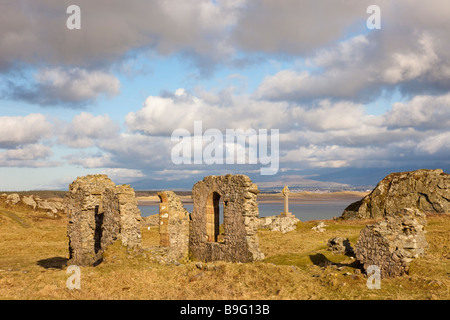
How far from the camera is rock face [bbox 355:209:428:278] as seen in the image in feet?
46.9

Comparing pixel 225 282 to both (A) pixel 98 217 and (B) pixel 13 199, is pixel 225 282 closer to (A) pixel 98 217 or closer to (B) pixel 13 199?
(A) pixel 98 217

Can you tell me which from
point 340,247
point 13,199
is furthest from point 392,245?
point 13,199

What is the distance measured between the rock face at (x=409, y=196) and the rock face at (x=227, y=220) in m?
27.2

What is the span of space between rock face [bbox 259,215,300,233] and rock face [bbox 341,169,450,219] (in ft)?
31.4

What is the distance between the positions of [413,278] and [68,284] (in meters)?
11.6

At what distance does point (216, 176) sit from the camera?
20344 mm

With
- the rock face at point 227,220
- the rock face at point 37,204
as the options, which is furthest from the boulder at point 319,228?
the rock face at point 37,204

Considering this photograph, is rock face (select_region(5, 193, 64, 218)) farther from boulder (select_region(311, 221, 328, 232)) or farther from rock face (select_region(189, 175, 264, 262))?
rock face (select_region(189, 175, 264, 262))

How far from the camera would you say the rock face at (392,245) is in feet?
46.9

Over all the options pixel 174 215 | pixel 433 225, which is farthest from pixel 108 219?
pixel 433 225

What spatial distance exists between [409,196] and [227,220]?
31092 millimetres

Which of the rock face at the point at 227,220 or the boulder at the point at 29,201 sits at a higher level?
the rock face at the point at 227,220

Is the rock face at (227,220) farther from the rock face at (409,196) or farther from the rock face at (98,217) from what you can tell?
the rock face at (409,196)

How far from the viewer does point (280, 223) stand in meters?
37.1
